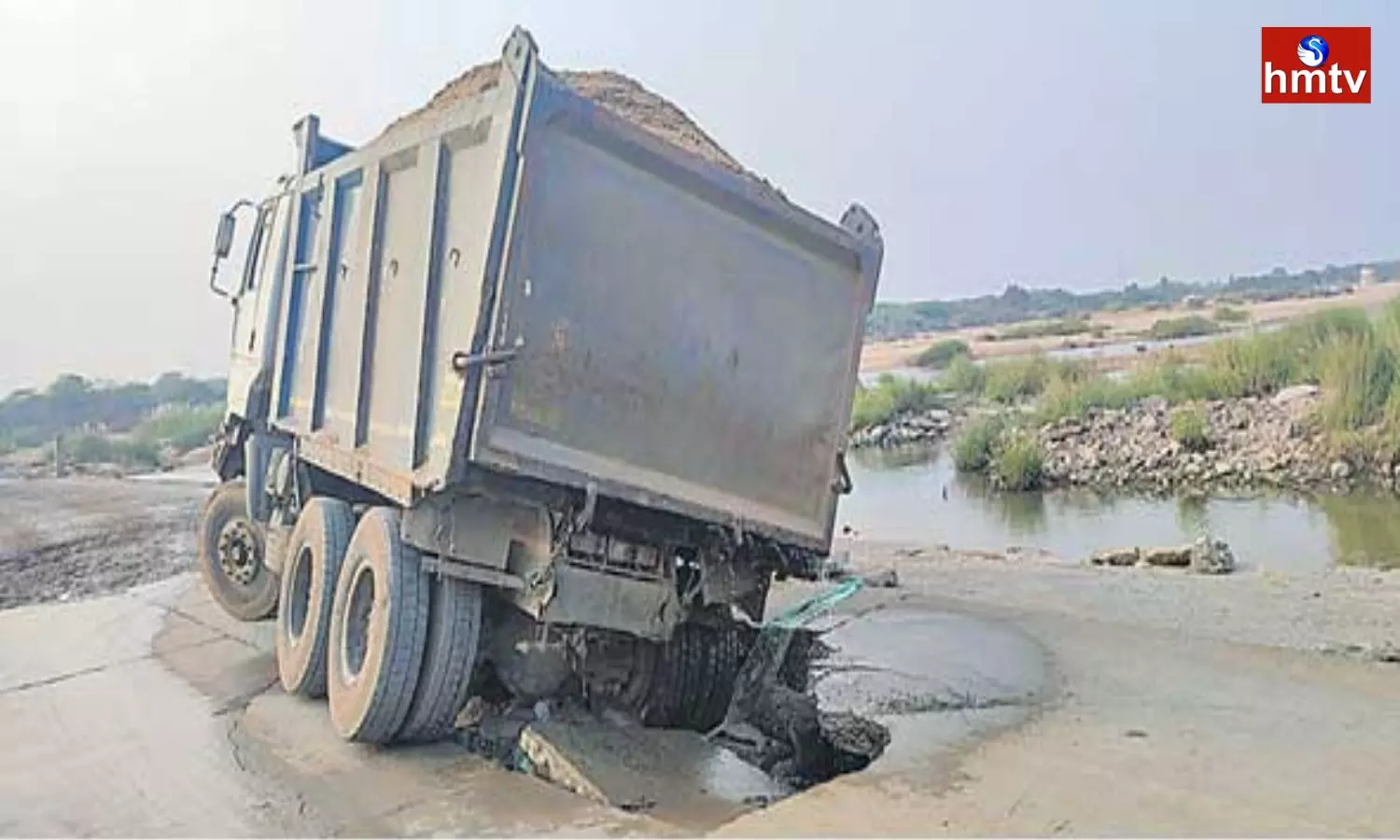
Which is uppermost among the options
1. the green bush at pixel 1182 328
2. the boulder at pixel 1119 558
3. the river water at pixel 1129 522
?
the green bush at pixel 1182 328

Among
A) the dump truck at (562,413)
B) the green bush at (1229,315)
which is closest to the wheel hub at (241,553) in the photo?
the dump truck at (562,413)

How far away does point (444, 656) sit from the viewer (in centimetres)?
553

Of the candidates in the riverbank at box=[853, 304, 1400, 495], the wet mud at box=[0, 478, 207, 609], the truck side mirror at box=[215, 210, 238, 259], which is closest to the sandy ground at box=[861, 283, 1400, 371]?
the riverbank at box=[853, 304, 1400, 495]

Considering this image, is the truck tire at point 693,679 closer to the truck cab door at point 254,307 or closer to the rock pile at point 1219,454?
the truck cab door at point 254,307

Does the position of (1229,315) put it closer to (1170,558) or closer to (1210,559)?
(1170,558)

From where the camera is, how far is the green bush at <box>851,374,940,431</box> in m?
29.1

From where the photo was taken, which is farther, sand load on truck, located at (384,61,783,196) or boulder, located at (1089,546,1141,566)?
boulder, located at (1089,546,1141,566)

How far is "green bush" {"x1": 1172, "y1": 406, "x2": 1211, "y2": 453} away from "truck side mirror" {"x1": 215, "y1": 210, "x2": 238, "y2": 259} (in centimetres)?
1456

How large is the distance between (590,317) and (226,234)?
531 centimetres

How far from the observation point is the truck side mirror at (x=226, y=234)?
928 cm

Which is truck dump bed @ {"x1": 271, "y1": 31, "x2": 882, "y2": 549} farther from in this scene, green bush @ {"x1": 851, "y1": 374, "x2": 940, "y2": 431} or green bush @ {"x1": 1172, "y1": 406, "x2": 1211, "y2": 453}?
green bush @ {"x1": 851, "y1": 374, "x2": 940, "y2": 431}

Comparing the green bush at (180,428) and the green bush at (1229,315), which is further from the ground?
the green bush at (1229,315)

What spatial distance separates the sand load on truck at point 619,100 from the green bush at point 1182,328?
134 feet

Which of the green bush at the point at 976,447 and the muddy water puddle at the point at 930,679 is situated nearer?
the muddy water puddle at the point at 930,679
